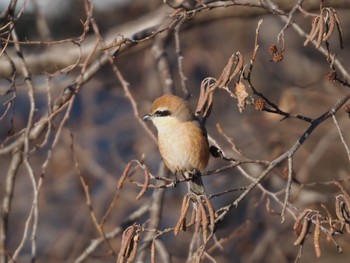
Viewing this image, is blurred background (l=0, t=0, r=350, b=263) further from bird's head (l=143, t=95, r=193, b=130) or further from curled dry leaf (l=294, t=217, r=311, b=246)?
curled dry leaf (l=294, t=217, r=311, b=246)

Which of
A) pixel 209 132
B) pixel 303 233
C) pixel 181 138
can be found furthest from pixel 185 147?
pixel 209 132

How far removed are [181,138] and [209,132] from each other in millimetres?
3964

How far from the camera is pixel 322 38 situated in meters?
2.27

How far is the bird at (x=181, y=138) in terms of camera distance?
3352mm

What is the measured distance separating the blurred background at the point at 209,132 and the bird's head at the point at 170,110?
113 centimetres

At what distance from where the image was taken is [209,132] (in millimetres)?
7348

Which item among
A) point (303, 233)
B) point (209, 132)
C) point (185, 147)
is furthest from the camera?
point (209, 132)

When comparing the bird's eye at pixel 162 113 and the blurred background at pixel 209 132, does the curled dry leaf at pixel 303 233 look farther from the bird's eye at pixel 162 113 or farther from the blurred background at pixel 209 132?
the blurred background at pixel 209 132

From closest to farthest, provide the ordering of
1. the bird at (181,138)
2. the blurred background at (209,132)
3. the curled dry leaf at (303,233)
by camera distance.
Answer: the curled dry leaf at (303,233) < the bird at (181,138) < the blurred background at (209,132)

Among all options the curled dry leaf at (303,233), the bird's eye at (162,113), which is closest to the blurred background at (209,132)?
the bird's eye at (162,113)

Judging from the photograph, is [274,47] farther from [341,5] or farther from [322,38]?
[341,5]

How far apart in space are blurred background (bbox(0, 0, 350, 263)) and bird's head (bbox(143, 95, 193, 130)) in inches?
44.4

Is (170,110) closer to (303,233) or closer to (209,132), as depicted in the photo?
(303,233)

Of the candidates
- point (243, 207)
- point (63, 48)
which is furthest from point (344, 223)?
point (243, 207)
